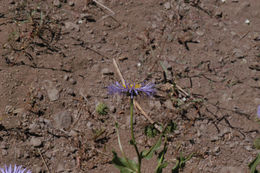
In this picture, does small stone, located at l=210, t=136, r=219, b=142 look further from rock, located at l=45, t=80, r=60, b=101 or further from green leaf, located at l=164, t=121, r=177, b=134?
rock, located at l=45, t=80, r=60, b=101

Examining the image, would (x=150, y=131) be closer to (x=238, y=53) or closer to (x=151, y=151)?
(x=151, y=151)

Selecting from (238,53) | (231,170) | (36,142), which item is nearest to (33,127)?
(36,142)

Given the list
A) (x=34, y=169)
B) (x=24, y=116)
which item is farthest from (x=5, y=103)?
(x=34, y=169)

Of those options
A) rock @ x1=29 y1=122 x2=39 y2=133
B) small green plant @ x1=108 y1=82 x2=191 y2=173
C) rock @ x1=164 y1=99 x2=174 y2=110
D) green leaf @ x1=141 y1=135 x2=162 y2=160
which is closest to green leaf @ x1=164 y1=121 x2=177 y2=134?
small green plant @ x1=108 y1=82 x2=191 y2=173

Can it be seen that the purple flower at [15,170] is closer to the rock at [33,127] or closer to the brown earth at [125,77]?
the brown earth at [125,77]

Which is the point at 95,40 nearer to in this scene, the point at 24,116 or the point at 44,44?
the point at 44,44

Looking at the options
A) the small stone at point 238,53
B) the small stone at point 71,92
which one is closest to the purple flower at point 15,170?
the small stone at point 71,92
